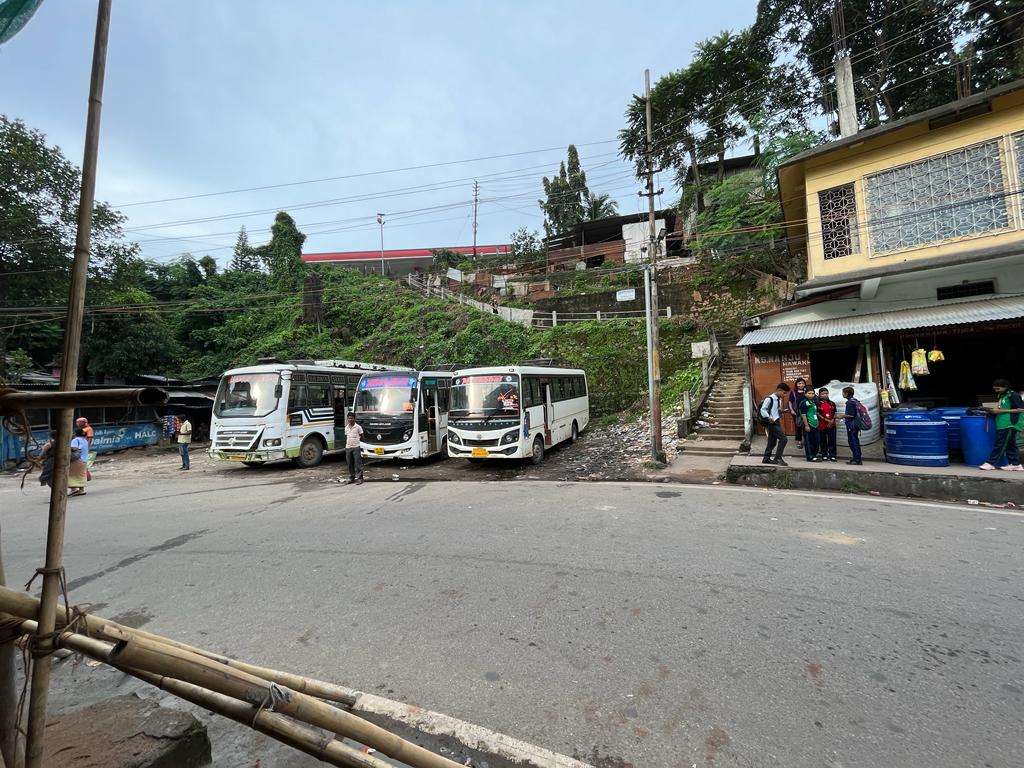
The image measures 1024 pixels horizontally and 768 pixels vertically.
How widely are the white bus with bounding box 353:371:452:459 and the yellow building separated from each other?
27.7 ft

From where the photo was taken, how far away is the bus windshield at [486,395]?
37.7 feet

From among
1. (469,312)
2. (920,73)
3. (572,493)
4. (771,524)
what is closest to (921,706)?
(771,524)

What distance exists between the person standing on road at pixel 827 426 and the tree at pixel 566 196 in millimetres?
34613

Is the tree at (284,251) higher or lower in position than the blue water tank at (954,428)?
higher

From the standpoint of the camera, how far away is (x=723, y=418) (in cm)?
1348

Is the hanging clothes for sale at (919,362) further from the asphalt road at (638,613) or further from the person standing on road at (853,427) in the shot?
the asphalt road at (638,613)

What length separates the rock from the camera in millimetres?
2021

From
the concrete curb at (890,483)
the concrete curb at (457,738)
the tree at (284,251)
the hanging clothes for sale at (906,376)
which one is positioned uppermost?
the tree at (284,251)

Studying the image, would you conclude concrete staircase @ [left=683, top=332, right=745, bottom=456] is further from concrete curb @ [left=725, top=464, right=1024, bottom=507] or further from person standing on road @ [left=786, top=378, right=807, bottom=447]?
concrete curb @ [left=725, top=464, right=1024, bottom=507]

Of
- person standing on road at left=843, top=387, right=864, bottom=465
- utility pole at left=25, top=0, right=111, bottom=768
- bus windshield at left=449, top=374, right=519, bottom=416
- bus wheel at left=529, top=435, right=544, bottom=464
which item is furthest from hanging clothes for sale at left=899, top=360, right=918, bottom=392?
utility pole at left=25, top=0, right=111, bottom=768

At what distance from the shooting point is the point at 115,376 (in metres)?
Answer: 25.5

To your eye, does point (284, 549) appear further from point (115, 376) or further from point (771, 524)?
point (115, 376)

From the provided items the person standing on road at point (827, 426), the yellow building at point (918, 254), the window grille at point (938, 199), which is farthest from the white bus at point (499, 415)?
the window grille at point (938, 199)

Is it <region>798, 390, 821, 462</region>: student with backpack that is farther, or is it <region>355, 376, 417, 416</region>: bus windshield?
<region>355, 376, 417, 416</region>: bus windshield
